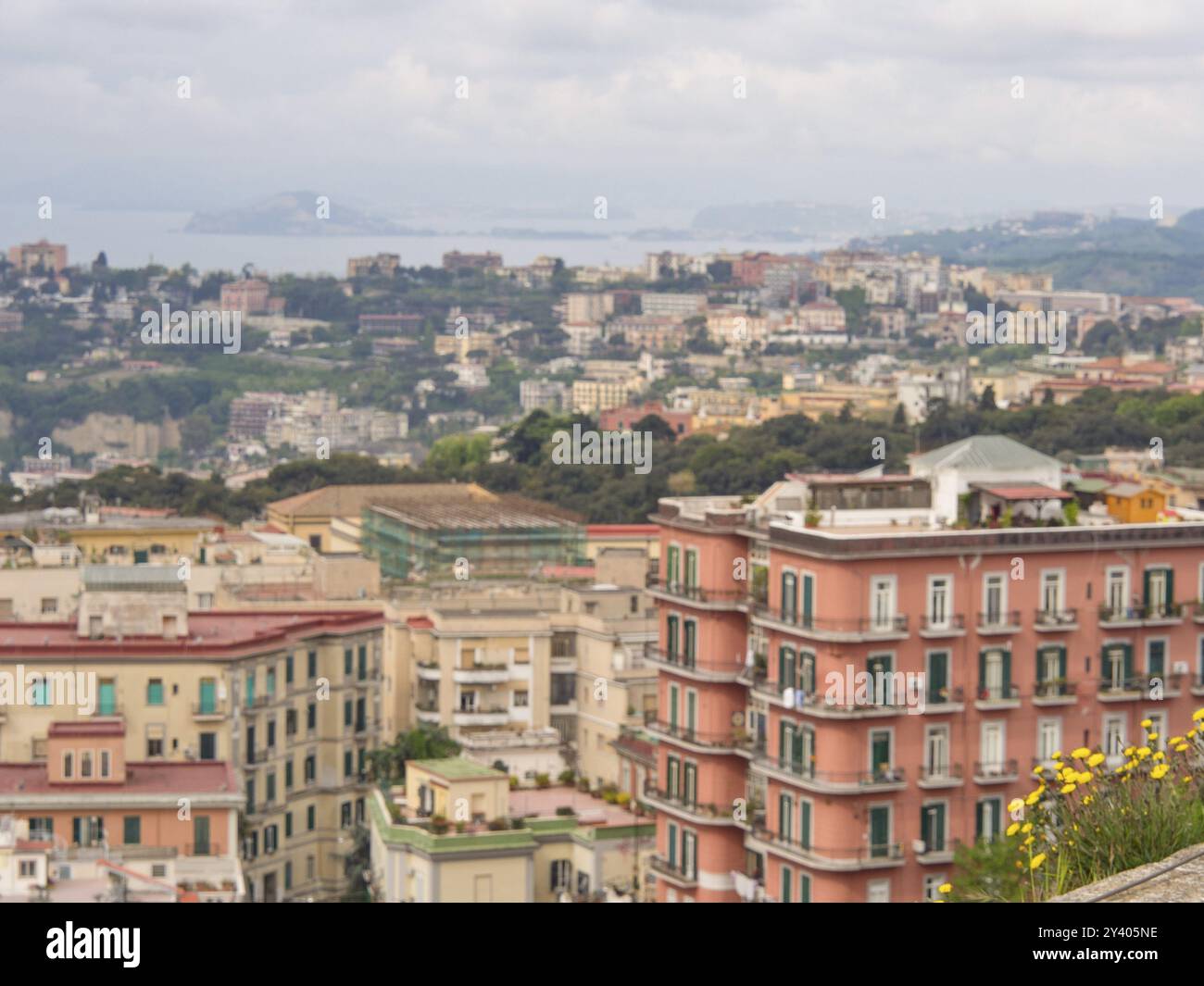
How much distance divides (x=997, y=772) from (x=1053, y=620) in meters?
1.02

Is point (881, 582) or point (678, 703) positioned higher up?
point (881, 582)

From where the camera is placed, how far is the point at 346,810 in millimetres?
21156

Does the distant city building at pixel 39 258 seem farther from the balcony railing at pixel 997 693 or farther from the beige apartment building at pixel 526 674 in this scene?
the balcony railing at pixel 997 693

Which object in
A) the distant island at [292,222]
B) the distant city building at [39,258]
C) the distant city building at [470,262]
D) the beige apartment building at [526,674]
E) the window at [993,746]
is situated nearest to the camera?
the window at [993,746]

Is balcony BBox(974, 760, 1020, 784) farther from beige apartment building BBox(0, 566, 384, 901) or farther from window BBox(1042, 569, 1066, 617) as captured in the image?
beige apartment building BBox(0, 566, 384, 901)

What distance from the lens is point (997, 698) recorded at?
51.2 ft

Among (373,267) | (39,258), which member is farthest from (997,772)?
(373,267)

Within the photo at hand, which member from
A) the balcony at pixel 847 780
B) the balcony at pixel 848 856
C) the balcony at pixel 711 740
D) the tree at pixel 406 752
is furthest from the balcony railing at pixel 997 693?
the tree at pixel 406 752

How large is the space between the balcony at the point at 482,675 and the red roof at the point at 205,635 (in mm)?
2537

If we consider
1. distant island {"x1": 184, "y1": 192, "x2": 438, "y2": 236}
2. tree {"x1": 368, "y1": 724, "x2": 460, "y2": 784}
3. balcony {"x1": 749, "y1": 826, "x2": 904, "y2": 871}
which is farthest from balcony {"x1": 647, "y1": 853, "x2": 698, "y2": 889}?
distant island {"x1": 184, "y1": 192, "x2": 438, "y2": 236}

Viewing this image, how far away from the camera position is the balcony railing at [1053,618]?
1570cm

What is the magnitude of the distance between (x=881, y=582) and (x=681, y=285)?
12978cm
